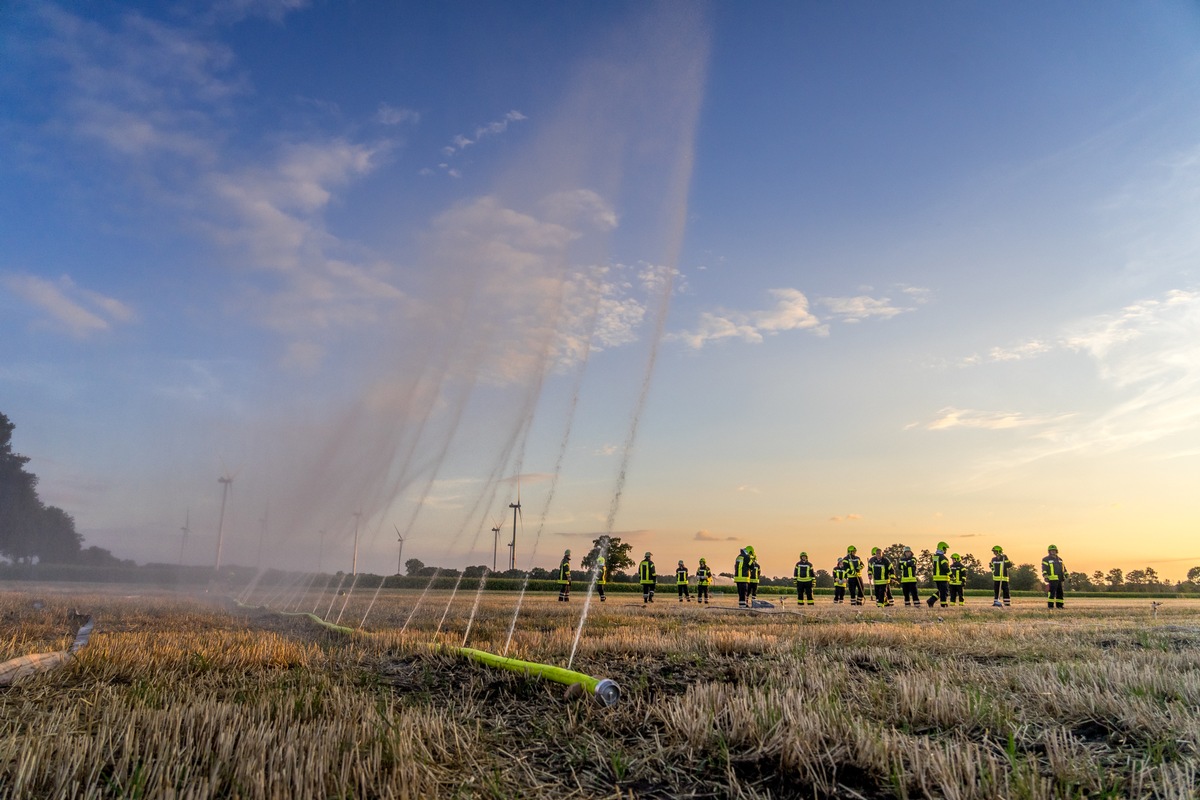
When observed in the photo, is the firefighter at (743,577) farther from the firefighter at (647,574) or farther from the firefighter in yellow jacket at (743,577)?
the firefighter at (647,574)

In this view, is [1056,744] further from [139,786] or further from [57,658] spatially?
[57,658]

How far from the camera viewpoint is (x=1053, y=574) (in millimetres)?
30109

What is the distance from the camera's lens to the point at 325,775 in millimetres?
4027

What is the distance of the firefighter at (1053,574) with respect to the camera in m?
29.2

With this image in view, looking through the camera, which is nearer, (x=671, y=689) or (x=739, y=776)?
(x=739, y=776)

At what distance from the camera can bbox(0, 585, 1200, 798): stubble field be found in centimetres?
401

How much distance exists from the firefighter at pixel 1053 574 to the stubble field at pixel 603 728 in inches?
936

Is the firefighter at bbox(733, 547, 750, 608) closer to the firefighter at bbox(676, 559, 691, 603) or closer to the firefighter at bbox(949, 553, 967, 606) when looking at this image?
the firefighter at bbox(676, 559, 691, 603)

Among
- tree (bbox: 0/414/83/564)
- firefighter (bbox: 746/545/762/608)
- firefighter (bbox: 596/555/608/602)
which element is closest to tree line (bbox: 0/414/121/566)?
tree (bbox: 0/414/83/564)

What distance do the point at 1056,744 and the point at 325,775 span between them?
4.47m

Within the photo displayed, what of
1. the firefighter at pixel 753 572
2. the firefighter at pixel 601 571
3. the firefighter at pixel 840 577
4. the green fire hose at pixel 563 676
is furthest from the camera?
the firefighter at pixel 840 577

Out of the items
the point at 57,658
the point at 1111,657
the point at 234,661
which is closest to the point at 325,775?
the point at 234,661

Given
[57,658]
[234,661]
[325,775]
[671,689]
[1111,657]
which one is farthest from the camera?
[1111,657]

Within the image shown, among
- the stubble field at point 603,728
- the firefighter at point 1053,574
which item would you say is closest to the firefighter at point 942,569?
the firefighter at point 1053,574
